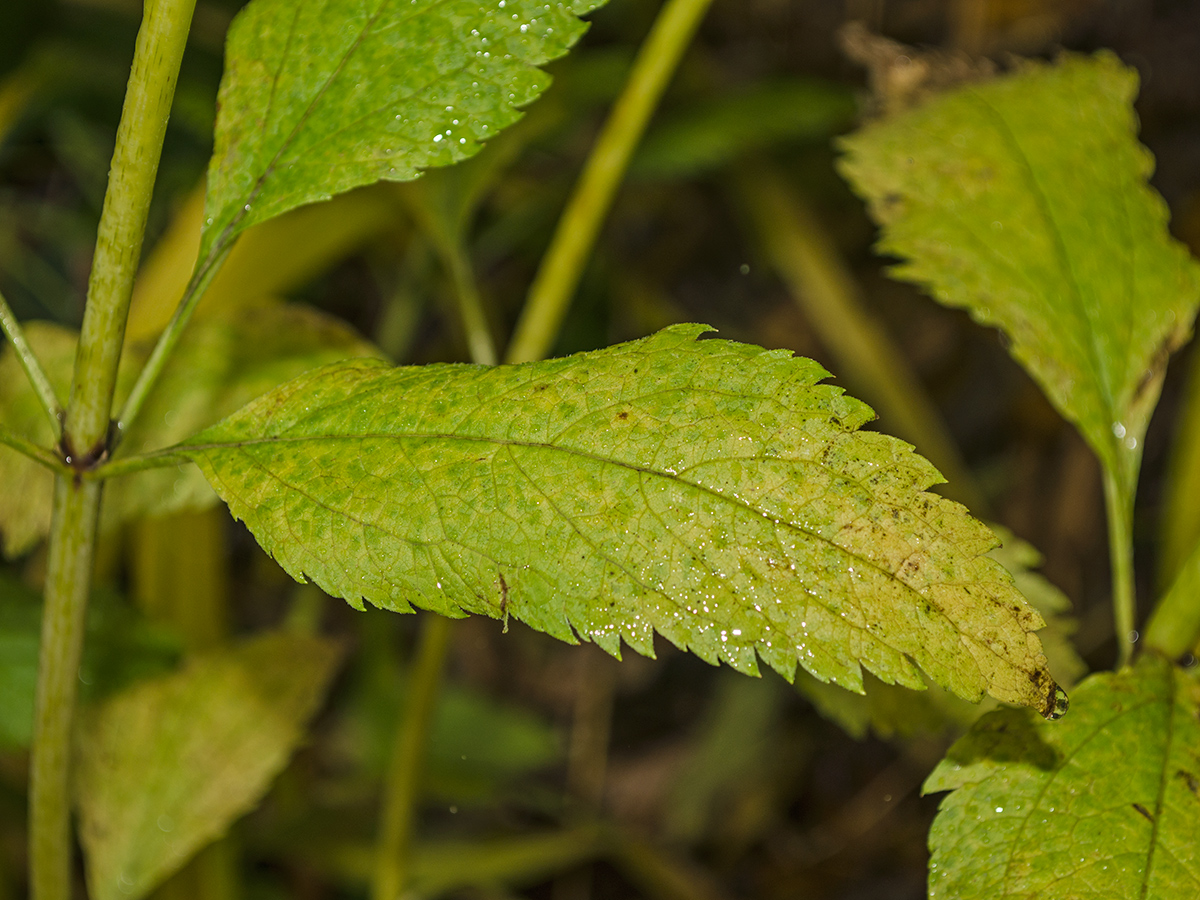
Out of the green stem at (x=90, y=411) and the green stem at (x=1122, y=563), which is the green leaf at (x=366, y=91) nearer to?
the green stem at (x=90, y=411)

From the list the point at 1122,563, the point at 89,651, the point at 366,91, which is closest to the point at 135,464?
the point at 366,91

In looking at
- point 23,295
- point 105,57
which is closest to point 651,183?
point 105,57

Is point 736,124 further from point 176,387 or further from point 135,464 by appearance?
point 135,464

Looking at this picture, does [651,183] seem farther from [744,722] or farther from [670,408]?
[670,408]

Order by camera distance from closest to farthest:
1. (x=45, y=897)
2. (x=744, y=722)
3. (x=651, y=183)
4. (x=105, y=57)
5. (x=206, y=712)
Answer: (x=45, y=897) → (x=206, y=712) → (x=105, y=57) → (x=744, y=722) → (x=651, y=183)

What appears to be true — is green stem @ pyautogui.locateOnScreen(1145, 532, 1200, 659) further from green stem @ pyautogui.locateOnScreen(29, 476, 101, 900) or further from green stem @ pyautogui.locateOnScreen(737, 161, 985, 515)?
green stem @ pyautogui.locateOnScreen(737, 161, 985, 515)

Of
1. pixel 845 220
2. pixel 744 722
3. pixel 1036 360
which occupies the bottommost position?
pixel 744 722

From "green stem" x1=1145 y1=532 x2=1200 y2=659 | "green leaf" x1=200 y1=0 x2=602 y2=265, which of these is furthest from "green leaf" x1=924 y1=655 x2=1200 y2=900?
"green leaf" x1=200 y1=0 x2=602 y2=265
